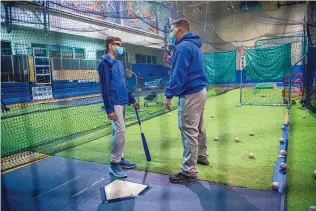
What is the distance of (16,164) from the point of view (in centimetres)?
342

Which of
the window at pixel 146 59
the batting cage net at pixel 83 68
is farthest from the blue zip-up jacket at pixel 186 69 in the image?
the window at pixel 146 59

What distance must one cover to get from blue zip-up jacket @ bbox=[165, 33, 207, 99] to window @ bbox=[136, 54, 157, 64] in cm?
1744

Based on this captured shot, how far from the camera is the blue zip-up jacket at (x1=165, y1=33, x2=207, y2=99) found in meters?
2.66

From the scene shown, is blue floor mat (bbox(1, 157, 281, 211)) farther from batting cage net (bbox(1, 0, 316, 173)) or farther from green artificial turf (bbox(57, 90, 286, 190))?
batting cage net (bbox(1, 0, 316, 173))

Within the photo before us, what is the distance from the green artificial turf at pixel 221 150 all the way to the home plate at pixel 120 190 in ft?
1.54

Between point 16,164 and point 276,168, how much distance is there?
329 cm

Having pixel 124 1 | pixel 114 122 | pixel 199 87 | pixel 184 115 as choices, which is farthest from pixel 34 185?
pixel 124 1

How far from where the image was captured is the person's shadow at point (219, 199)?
87.1 inches

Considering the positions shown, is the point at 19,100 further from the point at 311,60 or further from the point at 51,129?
the point at 311,60

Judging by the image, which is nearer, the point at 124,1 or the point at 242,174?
the point at 242,174

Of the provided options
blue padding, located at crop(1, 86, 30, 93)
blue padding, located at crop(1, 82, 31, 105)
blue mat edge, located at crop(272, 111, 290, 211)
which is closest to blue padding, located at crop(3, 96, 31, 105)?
blue padding, located at crop(1, 82, 31, 105)

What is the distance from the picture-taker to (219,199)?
2355 millimetres

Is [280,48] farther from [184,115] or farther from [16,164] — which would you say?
[16,164]

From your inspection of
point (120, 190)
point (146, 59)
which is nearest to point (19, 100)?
point (120, 190)
